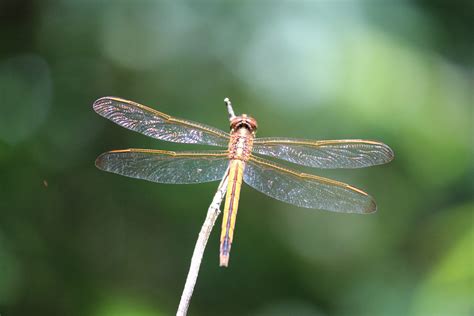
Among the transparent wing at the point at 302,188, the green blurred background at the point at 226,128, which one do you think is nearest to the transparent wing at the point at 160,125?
the transparent wing at the point at 302,188

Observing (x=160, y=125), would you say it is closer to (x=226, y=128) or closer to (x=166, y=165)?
(x=166, y=165)

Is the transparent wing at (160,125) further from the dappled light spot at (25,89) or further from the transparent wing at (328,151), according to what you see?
the dappled light spot at (25,89)

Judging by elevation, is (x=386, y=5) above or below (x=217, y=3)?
above

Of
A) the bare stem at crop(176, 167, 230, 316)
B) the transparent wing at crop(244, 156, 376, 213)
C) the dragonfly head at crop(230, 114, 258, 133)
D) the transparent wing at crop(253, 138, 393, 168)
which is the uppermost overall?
the dragonfly head at crop(230, 114, 258, 133)

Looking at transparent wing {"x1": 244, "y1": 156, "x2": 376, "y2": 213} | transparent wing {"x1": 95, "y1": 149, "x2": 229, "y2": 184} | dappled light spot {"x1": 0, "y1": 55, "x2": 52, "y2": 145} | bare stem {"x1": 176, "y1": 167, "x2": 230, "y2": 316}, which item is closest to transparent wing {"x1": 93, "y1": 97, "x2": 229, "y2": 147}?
transparent wing {"x1": 95, "y1": 149, "x2": 229, "y2": 184}

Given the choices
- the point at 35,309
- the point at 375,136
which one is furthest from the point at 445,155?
the point at 35,309

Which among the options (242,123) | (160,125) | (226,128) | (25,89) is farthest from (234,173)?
(25,89)

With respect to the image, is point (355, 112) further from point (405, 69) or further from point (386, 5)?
point (386, 5)

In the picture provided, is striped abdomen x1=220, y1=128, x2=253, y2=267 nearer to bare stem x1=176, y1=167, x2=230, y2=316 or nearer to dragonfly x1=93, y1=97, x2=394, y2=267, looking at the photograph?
dragonfly x1=93, y1=97, x2=394, y2=267
